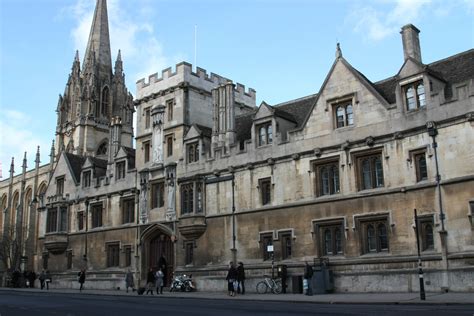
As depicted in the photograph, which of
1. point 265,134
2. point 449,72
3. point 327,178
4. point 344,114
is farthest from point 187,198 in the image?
point 449,72

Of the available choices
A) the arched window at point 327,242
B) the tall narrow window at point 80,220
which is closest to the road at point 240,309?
the arched window at point 327,242

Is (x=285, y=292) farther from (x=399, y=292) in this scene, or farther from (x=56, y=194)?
(x=56, y=194)

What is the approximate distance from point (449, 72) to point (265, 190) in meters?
11.4

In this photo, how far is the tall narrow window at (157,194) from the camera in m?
35.8

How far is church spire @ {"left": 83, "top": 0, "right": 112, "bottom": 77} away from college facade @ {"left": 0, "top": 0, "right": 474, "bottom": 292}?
45644 millimetres

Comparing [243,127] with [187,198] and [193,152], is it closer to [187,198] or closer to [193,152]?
[193,152]

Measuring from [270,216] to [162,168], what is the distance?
10191 millimetres

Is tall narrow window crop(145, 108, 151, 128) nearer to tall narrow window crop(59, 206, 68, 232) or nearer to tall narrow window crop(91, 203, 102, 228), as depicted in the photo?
tall narrow window crop(91, 203, 102, 228)

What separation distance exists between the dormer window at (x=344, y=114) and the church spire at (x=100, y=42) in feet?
224

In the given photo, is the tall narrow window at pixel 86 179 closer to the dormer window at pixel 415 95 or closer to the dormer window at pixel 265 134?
the dormer window at pixel 265 134

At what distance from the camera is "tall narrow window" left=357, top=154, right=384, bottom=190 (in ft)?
83.1

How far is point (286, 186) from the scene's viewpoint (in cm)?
2844

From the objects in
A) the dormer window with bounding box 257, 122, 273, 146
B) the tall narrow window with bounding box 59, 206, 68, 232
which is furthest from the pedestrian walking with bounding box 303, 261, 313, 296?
the tall narrow window with bounding box 59, 206, 68, 232

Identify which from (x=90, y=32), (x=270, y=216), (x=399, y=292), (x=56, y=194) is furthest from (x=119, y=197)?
(x=90, y=32)
